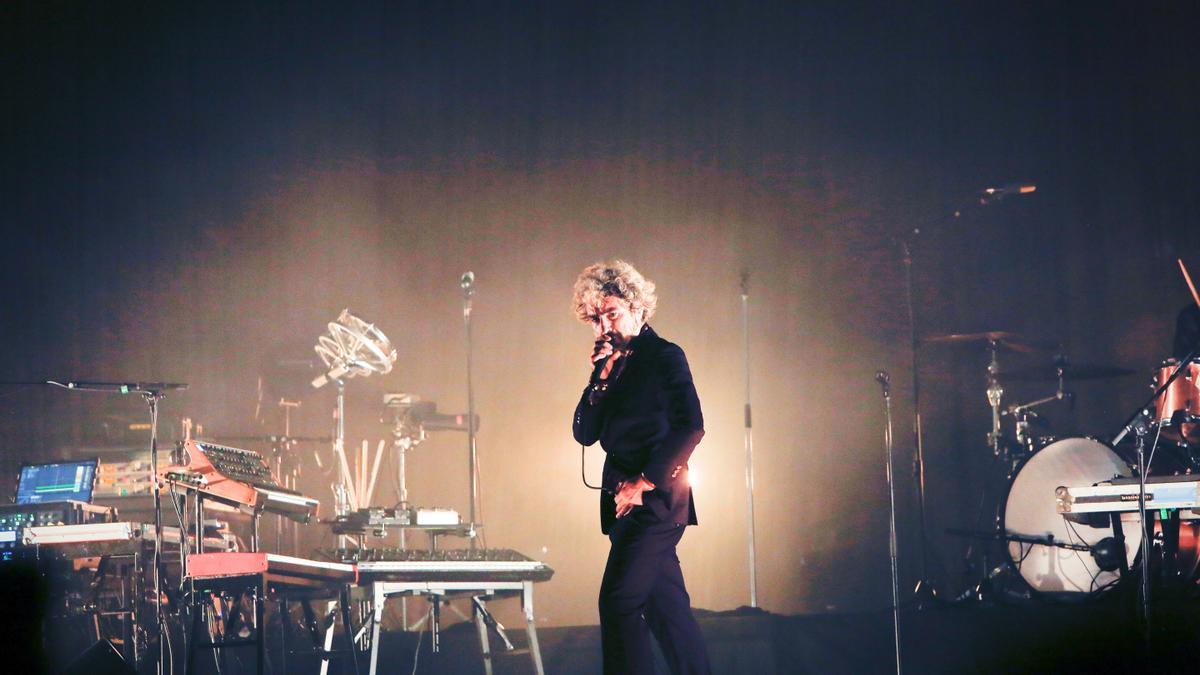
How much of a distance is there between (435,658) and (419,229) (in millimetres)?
3232

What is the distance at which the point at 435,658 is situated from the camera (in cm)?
548

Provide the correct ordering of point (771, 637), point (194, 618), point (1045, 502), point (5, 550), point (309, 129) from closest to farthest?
point (194, 618), point (5, 550), point (771, 637), point (1045, 502), point (309, 129)

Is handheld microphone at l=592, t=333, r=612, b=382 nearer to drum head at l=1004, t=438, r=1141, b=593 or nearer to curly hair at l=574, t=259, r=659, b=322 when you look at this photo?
curly hair at l=574, t=259, r=659, b=322

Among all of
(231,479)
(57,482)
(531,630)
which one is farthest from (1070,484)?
(57,482)

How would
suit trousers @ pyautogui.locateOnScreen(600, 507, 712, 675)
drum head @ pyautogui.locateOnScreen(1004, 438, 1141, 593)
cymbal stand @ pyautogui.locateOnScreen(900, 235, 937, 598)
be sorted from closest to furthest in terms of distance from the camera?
suit trousers @ pyautogui.locateOnScreen(600, 507, 712, 675) → drum head @ pyautogui.locateOnScreen(1004, 438, 1141, 593) → cymbal stand @ pyautogui.locateOnScreen(900, 235, 937, 598)

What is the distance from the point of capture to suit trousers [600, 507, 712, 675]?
3.46 meters

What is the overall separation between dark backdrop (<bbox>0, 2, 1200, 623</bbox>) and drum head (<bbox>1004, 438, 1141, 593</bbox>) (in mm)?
967

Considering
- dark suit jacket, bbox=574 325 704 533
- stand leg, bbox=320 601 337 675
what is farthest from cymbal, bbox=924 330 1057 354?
stand leg, bbox=320 601 337 675

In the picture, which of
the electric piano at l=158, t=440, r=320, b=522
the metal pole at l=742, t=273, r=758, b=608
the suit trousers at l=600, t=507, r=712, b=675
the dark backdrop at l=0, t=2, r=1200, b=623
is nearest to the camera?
the suit trousers at l=600, t=507, r=712, b=675

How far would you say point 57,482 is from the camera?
577 cm

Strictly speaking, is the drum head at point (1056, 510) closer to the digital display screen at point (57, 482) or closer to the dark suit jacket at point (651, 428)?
the dark suit jacket at point (651, 428)

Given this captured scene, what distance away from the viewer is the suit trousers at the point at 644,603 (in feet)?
11.4

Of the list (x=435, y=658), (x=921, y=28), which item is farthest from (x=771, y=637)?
(x=921, y=28)

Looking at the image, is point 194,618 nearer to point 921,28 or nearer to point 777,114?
point 777,114
